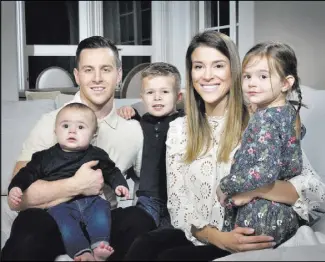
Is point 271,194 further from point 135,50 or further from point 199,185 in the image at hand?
point 135,50

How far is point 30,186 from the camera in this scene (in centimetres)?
101

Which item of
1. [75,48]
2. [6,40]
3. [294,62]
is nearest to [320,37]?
[294,62]

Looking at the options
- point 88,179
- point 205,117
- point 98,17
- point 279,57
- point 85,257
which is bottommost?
point 85,257

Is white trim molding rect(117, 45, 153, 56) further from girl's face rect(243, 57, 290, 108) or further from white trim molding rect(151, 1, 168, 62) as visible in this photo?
girl's face rect(243, 57, 290, 108)

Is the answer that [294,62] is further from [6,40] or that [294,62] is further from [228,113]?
[6,40]

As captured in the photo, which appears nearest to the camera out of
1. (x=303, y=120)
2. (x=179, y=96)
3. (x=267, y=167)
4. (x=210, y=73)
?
(x=267, y=167)

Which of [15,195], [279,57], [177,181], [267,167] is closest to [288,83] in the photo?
[279,57]

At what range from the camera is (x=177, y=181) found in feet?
3.56

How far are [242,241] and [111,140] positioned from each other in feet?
1.12

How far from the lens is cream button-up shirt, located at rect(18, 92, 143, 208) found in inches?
43.3

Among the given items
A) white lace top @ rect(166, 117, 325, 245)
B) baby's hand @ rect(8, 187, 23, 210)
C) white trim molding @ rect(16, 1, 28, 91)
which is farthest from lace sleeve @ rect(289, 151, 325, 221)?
white trim molding @ rect(16, 1, 28, 91)

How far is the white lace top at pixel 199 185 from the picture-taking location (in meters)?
1.04

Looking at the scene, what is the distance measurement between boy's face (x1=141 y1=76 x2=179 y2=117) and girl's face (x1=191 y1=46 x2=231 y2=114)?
0.24 ft

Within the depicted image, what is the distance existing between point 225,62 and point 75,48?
0.34m
